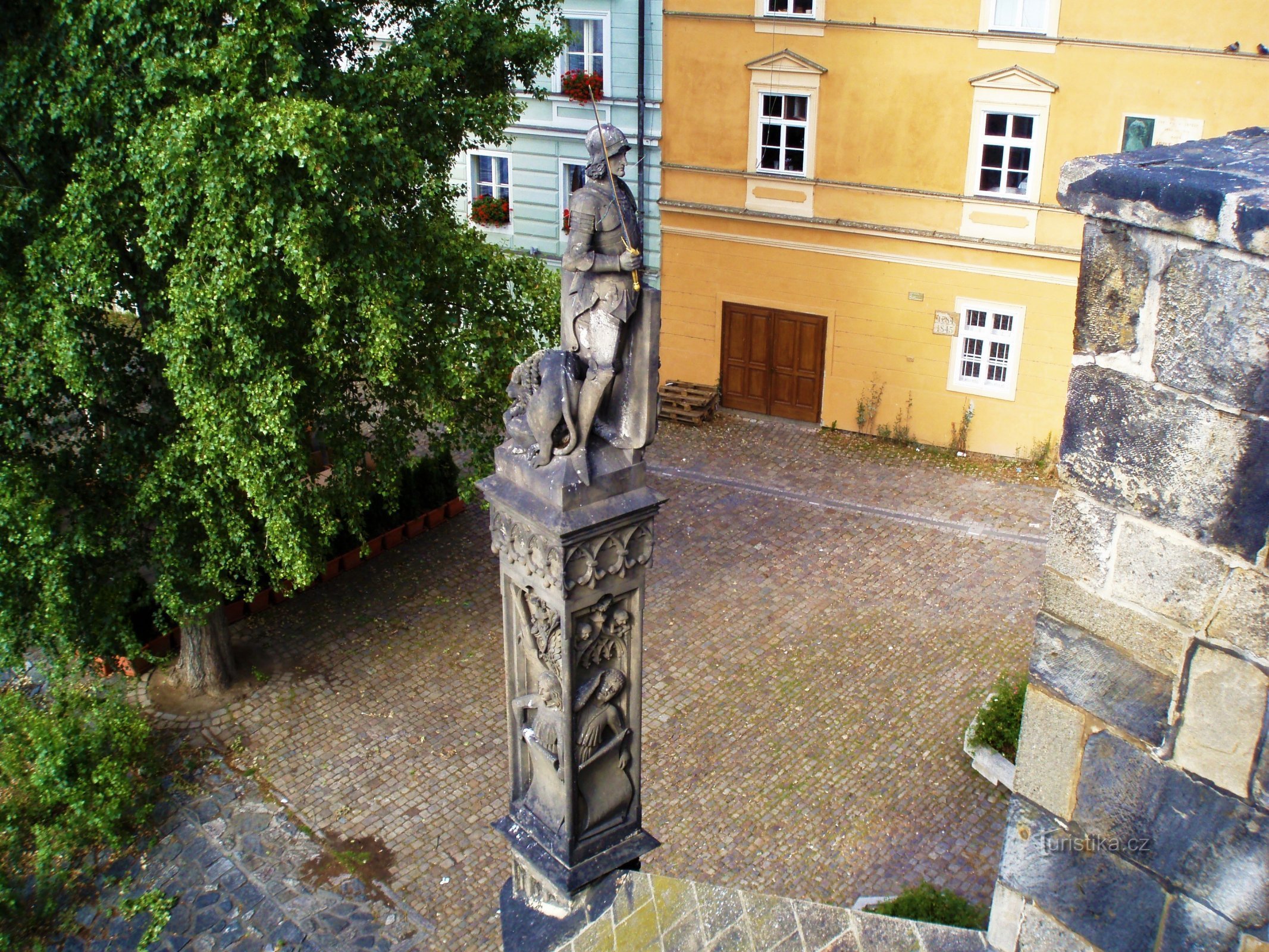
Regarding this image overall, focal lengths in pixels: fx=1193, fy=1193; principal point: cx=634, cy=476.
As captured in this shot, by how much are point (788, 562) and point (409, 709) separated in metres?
5.64

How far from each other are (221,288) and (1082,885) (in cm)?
842

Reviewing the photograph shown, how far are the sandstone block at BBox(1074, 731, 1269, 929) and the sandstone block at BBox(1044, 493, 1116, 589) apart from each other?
0.54 m

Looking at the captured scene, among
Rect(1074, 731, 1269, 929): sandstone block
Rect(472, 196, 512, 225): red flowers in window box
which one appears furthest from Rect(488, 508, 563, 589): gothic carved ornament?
Rect(472, 196, 512, 225): red flowers in window box

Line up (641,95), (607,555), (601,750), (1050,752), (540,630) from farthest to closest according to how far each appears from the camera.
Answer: (641,95)
(601,750)
(540,630)
(607,555)
(1050,752)

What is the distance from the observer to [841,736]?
12852mm

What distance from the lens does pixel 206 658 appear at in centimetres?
1356

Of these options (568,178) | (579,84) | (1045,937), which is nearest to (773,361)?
(568,178)

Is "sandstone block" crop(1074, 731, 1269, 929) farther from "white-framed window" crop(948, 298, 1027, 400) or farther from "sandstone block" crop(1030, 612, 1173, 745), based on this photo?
"white-framed window" crop(948, 298, 1027, 400)

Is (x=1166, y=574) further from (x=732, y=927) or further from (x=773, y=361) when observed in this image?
(x=773, y=361)

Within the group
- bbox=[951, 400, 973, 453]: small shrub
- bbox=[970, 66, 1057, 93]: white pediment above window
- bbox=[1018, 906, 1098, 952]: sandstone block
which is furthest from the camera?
bbox=[951, 400, 973, 453]: small shrub

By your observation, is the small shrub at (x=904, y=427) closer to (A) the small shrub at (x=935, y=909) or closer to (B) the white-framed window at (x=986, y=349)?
(B) the white-framed window at (x=986, y=349)

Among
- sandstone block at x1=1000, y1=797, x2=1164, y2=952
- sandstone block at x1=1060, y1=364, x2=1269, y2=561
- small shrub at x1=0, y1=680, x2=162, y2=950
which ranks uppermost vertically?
sandstone block at x1=1060, y1=364, x2=1269, y2=561

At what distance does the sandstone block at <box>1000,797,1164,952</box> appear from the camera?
3.76 metres

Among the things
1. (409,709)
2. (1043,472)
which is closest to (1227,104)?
(1043,472)
